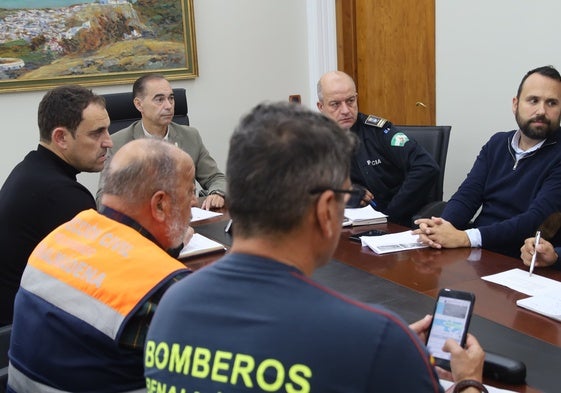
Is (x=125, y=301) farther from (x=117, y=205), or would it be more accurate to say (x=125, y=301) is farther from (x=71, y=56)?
(x=71, y=56)

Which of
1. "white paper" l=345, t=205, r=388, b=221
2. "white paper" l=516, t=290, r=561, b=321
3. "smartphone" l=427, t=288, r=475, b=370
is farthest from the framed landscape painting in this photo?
"smartphone" l=427, t=288, r=475, b=370

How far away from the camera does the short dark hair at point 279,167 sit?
85 centimetres

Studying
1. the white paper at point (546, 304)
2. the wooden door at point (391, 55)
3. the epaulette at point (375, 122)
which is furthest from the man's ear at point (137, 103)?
the white paper at point (546, 304)

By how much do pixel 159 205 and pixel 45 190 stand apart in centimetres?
75

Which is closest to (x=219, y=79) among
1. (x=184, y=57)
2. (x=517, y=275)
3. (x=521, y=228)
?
(x=184, y=57)

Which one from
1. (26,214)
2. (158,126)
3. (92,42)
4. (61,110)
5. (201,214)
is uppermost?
(92,42)

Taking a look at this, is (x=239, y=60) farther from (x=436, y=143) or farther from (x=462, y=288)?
(x=462, y=288)

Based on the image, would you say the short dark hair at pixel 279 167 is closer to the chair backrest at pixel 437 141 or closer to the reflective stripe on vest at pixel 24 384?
the reflective stripe on vest at pixel 24 384

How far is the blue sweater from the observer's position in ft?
7.76

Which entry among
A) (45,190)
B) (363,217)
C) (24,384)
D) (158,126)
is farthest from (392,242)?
(158,126)

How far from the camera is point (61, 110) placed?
2.21 meters

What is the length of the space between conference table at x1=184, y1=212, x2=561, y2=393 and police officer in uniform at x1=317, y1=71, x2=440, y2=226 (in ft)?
2.21

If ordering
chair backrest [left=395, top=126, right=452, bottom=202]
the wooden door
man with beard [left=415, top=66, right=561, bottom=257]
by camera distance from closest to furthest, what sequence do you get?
man with beard [left=415, top=66, right=561, bottom=257], chair backrest [left=395, top=126, right=452, bottom=202], the wooden door

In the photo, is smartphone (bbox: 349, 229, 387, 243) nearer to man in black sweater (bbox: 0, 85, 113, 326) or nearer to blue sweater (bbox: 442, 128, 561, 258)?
blue sweater (bbox: 442, 128, 561, 258)
